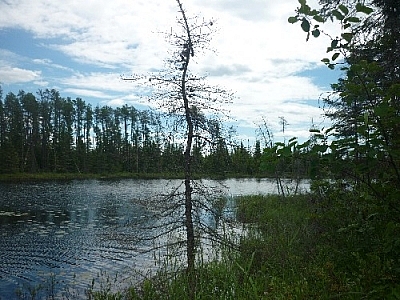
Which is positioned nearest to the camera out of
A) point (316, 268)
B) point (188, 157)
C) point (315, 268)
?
point (316, 268)

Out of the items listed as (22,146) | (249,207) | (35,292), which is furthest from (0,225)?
(22,146)

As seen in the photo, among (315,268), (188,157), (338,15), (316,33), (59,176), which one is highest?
(338,15)

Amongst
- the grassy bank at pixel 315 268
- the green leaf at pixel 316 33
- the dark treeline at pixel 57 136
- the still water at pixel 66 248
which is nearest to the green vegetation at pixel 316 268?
the grassy bank at pixel 315 268

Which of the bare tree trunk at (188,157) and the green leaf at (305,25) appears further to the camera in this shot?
the bare tree trunk at (188,157)

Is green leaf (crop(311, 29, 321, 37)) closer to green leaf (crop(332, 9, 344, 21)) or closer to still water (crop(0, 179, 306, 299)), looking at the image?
green leaf (crop(332, 9, 344, 21))

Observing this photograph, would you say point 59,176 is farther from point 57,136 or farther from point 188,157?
point 188,157

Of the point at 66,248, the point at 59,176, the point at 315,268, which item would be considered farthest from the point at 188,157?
the point at 59,176

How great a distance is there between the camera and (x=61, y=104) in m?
74.4

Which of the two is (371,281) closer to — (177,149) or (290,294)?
(290,294)

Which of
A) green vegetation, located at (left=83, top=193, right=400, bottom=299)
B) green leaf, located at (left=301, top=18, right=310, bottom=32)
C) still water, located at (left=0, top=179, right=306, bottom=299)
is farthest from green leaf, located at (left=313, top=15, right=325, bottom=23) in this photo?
still water, located at (left=0, top=179, right=306, bottom=299)

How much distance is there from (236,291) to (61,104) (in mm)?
74720

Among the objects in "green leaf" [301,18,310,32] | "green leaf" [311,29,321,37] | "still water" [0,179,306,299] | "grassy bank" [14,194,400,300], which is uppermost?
"green leaf" [301,18,310,32]

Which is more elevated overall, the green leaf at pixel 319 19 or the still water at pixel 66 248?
the green leaf at pixel 319 19

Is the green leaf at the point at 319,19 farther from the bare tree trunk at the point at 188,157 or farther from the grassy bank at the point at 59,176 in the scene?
the grassy bank at the point at 59,176
